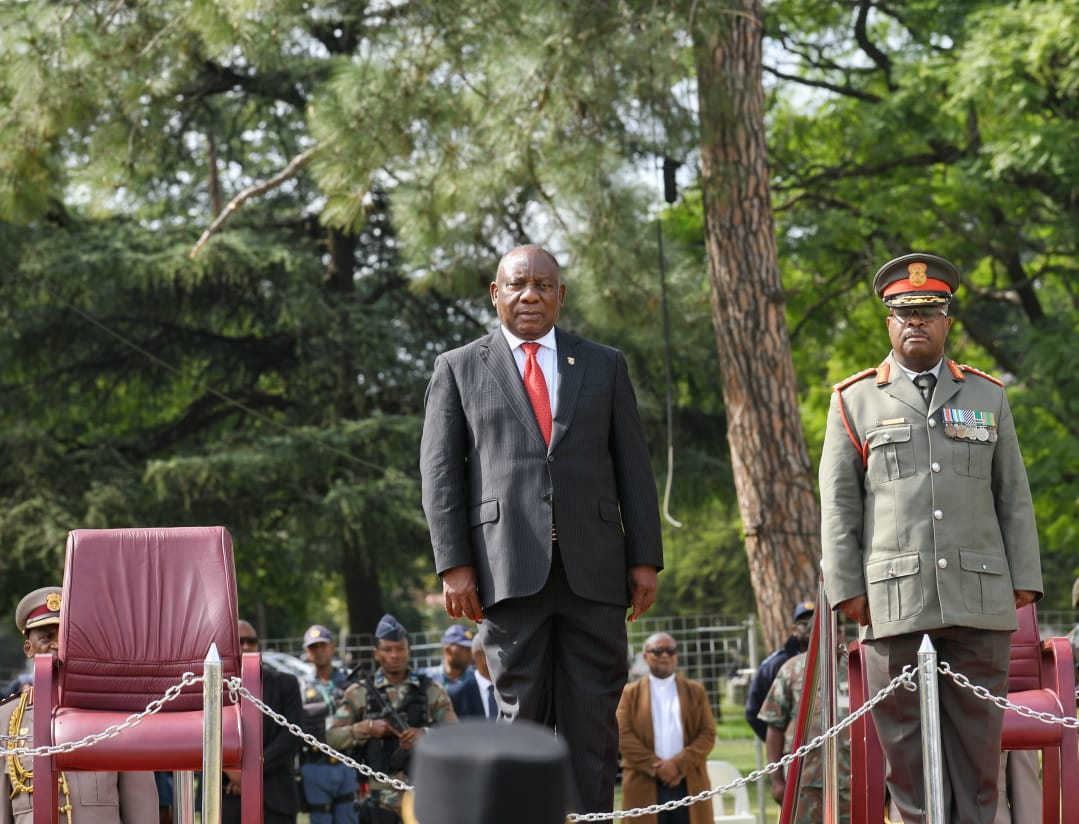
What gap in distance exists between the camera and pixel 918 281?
5637mm

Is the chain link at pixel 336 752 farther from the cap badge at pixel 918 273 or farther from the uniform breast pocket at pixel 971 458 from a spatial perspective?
the cap badge at pixel 918 273

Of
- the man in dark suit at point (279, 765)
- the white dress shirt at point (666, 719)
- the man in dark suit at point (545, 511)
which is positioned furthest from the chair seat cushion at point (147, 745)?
the white dress shirt at point (666, 719)

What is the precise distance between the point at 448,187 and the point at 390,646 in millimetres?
3834

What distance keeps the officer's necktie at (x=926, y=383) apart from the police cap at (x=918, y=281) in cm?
25

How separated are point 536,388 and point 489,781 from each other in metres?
3.52

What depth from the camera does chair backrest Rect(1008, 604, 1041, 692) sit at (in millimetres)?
6562

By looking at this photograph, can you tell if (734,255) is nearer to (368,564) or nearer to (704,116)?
(704,116)

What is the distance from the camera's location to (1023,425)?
748 inches

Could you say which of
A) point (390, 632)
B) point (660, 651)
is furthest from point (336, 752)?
point (660, 651)

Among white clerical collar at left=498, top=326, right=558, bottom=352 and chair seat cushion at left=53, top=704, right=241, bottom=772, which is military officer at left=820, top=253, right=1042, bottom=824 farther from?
chair seat cushion at left=53, top=704, right=241, bottom=772

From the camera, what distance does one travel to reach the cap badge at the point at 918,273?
5.64m

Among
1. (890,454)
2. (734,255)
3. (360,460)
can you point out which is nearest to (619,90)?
(734,255)

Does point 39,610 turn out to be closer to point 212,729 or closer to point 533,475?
point 212,729

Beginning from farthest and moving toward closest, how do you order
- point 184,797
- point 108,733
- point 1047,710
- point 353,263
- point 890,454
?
point 353,263 → point 1047,710 → point 184,797 → point 890,454 → point 108,733
